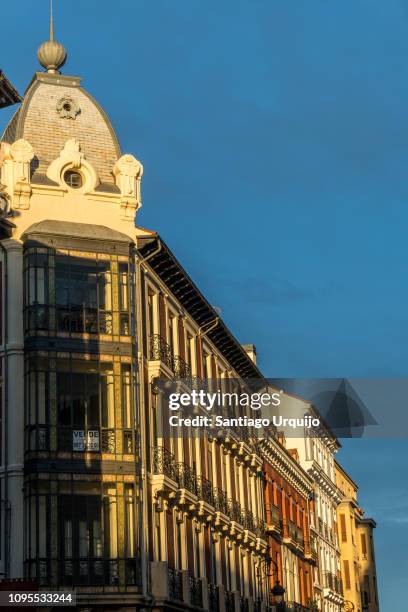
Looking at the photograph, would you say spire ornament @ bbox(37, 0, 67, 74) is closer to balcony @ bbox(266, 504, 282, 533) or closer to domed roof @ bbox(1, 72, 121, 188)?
domed roof @ bbox(1, 72, 121, 188)

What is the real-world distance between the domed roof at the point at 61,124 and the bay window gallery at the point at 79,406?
24.0 feet

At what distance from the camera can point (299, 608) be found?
73312 mm

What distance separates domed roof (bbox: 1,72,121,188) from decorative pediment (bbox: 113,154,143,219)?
53cm

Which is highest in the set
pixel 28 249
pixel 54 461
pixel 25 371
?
pixel 28 249

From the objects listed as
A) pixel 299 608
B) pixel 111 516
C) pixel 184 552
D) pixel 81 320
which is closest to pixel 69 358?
pixel 81 320

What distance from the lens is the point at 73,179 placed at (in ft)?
159

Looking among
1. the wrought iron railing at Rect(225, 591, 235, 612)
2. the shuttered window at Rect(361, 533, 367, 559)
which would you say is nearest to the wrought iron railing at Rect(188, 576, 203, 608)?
the wrought iron railing at Rect(225, 591, 235, 612)

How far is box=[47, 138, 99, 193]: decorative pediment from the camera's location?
157ft

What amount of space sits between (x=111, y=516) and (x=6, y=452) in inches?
162

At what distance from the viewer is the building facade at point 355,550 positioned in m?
102

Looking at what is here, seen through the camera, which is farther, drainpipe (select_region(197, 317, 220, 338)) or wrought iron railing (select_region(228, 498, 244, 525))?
wrought iron railing (select_region(228, 498, 244, 525))

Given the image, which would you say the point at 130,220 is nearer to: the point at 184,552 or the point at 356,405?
the point at 184,552

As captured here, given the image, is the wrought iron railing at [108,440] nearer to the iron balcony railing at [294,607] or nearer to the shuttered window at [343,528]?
the iron balcony railing at [294,607]

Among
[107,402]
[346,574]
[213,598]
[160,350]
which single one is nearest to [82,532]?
[107,402]
